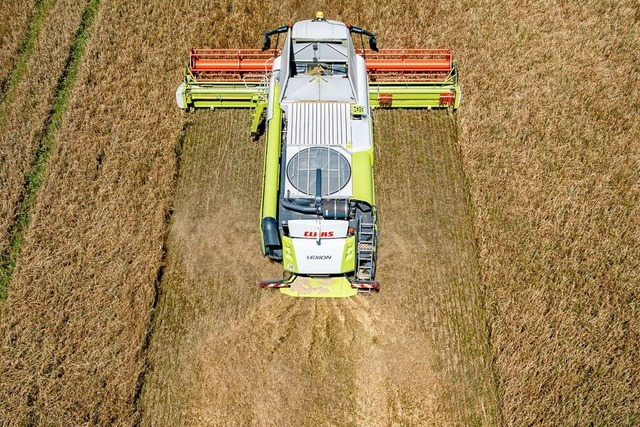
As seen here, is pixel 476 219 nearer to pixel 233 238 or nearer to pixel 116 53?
pixel 233 238

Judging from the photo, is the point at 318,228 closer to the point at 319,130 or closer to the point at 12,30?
the point at 319,130

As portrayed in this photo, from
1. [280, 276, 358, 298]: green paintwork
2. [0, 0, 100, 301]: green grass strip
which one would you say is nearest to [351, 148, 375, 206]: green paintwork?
[280, 276, 358, 298]: green paintwork

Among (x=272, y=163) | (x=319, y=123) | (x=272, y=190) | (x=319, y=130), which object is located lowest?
(x=272, y=190)

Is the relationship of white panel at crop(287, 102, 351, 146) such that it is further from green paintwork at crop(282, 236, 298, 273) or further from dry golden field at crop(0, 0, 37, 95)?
dry golden field at crop(0, 0, 37, 95)

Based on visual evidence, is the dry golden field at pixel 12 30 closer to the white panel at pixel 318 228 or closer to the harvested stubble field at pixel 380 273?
the harvested stubble field at pixel 380 273

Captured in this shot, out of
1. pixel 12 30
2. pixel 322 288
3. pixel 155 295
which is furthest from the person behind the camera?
pixel 12 30

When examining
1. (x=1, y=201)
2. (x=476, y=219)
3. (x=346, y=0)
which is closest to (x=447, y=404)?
(x=476, y=219)

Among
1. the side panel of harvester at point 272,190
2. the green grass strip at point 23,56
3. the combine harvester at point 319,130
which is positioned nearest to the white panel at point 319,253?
the combine harvester at point 319,130

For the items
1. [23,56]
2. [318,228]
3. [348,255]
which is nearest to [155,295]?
[318,228]
